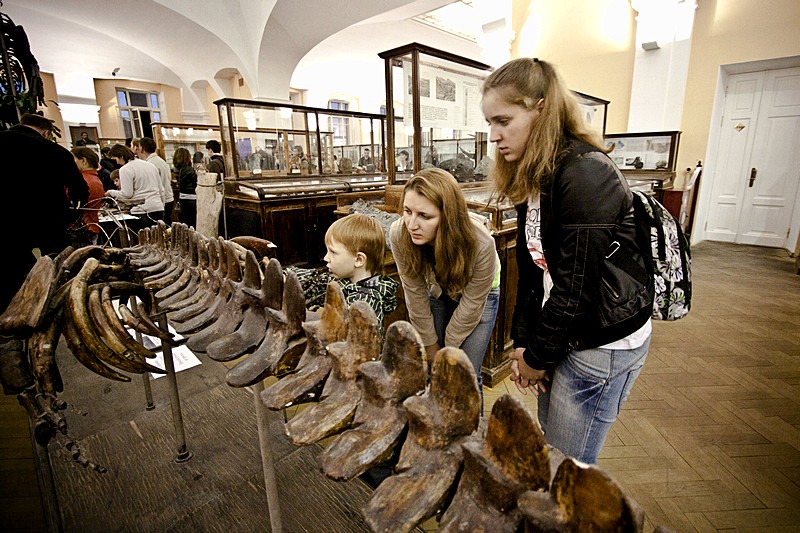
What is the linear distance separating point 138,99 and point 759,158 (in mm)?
20905

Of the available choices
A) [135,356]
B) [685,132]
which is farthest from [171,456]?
A: [685,132]

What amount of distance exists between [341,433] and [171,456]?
187 cm

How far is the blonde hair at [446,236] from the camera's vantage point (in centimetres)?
169

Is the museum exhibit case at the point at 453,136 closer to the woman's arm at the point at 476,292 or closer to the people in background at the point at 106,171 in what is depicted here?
the woman's arm at the point at 476,292

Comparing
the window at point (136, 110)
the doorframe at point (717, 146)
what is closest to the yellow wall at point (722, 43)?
the doorframe at point (717, 146)

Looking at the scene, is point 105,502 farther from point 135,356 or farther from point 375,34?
point 375,34

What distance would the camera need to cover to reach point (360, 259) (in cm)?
187

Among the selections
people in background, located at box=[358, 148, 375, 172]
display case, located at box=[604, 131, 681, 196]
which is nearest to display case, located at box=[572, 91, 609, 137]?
display case, located at box=[604, 131, 681, 196]

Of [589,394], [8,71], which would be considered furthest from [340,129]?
[589,394]

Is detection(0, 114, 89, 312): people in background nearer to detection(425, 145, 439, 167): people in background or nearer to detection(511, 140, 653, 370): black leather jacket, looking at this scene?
detection(425, 145, 439, 167): people in background

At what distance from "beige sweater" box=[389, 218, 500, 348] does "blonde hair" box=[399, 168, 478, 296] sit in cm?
3

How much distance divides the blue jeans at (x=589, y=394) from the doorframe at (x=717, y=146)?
25.6 ft

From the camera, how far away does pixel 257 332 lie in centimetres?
112

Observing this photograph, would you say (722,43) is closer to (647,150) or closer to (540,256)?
(647,150)
